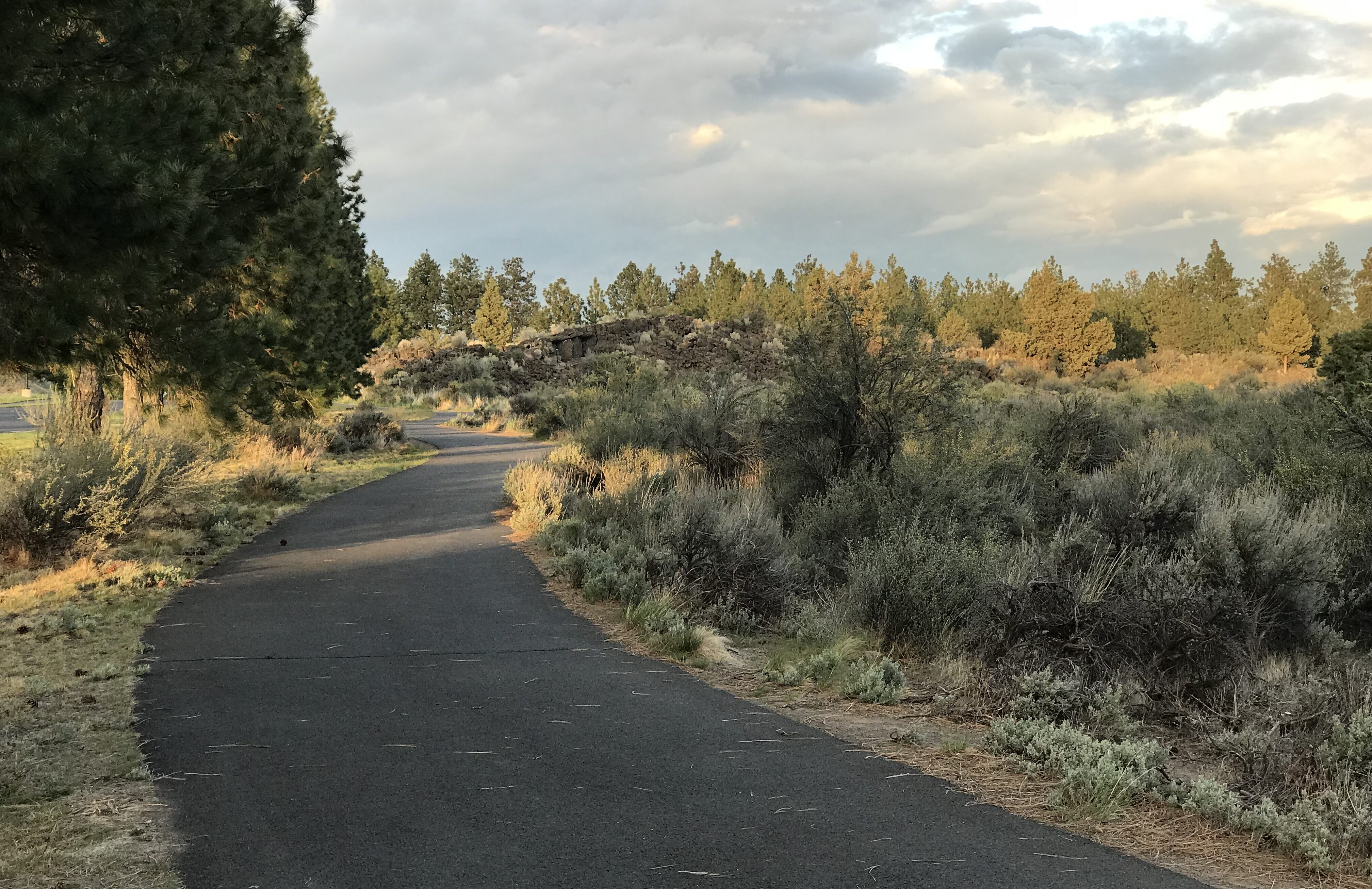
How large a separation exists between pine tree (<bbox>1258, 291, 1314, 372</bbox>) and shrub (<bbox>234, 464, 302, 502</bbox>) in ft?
198

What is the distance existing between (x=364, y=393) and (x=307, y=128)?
144ft

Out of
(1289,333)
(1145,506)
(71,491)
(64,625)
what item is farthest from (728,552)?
(1289,333)

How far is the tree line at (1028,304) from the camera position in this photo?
203ft

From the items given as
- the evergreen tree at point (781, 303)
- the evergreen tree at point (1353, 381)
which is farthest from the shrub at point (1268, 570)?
the evergreen tree at point (781, 303)

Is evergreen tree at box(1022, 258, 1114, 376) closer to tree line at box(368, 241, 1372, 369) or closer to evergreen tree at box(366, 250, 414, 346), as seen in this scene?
tree line at box(368, 241, 1372, 369)

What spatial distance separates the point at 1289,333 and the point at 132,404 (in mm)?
64438

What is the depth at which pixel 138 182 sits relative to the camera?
18.1 ft

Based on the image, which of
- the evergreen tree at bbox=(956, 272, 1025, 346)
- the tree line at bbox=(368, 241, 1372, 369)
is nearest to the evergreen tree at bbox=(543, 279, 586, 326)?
the tree line at bbox=(368, 241, 1372, 369)

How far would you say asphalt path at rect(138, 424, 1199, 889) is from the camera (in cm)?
416

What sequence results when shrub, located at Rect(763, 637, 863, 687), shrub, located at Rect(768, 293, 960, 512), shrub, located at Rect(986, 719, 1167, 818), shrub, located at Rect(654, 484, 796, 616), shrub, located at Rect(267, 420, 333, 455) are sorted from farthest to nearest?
shrub, located at Rect(267, 420, 333, 455) → shrub, located at Rect(768, 293, 960, 512) → shrub, located at Rect(654, 484, 796, 616) → shrub, located at Rect(763, 637, 863, 687) → shrub, located at Rect(986, 719, 1167, 818)

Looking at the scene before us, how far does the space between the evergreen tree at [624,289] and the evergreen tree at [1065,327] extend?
5731 cm

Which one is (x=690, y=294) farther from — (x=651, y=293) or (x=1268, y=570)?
(x=1268, y=570)

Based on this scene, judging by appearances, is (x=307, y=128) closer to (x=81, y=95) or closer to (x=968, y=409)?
(x=81, y=95)

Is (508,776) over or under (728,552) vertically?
under
